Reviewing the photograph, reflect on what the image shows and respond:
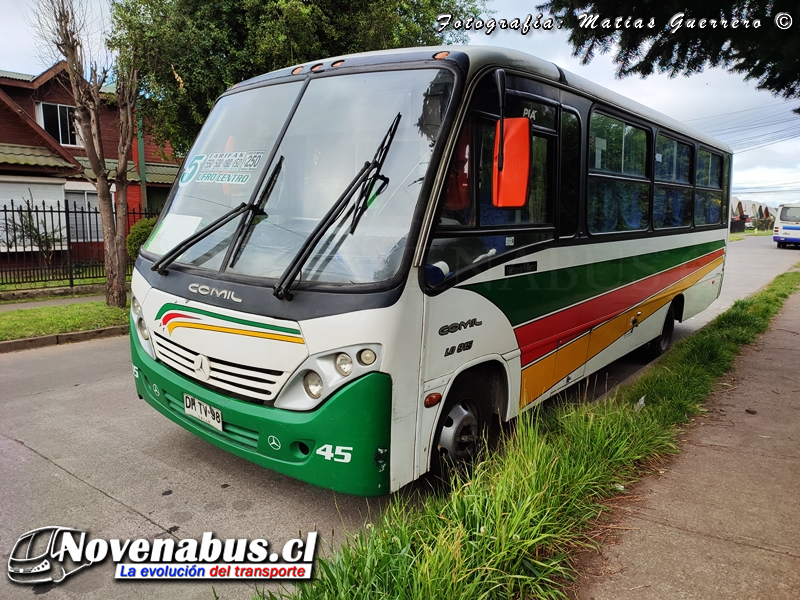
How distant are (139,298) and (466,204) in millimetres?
2294

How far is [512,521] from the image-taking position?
2920mm

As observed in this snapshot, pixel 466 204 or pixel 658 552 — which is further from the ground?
pixel 466 204

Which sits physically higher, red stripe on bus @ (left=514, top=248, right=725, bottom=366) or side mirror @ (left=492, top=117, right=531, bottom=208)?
side mirror @ (left=492, top=117, right=531, bottom=208)

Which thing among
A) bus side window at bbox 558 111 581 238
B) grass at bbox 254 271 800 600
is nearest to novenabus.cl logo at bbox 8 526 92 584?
grass at bbox 254 271 800 600

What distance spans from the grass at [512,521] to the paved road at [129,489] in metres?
0.56

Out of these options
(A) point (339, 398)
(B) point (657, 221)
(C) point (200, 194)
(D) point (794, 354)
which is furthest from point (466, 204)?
(D) point (794, 354)

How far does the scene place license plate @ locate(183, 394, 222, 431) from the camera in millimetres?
3633

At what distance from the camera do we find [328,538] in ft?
11.6

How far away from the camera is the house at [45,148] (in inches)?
715

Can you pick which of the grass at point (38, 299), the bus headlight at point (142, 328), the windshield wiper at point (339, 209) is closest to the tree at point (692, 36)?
the windshield wiper at point (339, 209)

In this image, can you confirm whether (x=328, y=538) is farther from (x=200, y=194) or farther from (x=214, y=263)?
(x=200, y=194)

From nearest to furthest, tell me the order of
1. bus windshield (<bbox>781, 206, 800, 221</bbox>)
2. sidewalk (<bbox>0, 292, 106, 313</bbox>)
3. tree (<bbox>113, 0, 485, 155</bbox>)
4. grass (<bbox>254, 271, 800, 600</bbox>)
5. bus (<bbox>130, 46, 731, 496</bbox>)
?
grass (<bbox>254, 271, 800, 600</bbox>) → bus (<bbox>130, 46, 731, 496</bbox>) → sidewalk (<bbox>0, 292, 106, 313</bbox>) → tree (<bbox>113, 0, 485, 155</bbox>) → bus windshield (<bbox>781, 206, 800, 221</bbox>)

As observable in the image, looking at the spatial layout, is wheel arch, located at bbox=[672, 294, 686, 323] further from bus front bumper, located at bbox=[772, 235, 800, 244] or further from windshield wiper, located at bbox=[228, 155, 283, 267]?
bus front bumper, located at bbox=[772, 235, 800, 244]

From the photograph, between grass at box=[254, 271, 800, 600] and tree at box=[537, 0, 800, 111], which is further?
tree at box=[537, 0, 800, 111]
